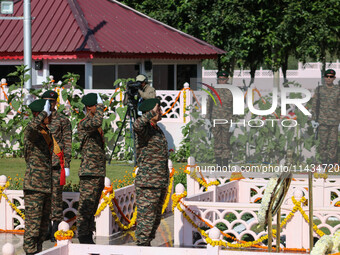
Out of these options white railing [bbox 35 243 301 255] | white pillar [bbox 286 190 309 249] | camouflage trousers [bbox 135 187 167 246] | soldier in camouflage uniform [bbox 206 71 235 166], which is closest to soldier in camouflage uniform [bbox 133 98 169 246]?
camouflage trousers [bbox 135 187 167 246]

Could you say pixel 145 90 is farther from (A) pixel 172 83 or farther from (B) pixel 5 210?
(A) pixel 172 83

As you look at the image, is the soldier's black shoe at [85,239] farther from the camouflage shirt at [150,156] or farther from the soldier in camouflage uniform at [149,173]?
the camouflage shirt at [150,156]

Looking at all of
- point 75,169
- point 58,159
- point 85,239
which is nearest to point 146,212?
point 85,239

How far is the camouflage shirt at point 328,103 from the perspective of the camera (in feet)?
34.4

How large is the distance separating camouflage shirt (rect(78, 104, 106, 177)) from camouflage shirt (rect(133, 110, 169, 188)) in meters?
0.95

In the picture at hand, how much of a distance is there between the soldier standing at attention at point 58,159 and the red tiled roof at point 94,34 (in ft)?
45.0

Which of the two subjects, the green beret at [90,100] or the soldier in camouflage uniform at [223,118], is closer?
the soldier in camouflage uniform at [223,118]

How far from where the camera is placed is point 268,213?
653cm

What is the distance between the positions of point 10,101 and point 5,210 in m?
9.15

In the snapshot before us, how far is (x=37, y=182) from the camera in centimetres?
927

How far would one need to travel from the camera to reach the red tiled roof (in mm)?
25359

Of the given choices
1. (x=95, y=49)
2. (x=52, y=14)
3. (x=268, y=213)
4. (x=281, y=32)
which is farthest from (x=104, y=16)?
(x=268, y=213)

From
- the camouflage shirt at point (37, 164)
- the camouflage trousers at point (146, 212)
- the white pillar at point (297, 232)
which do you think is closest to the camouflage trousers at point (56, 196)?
the camouflage shirt at point (37, 164)

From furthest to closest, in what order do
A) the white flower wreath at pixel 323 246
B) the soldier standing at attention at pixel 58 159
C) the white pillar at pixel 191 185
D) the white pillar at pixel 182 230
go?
1. the white pillar at pixel 191 185
2. the soldier standing at attention at pixel 58 159
3. the white pillar at pixel 182 230
4. the white flower wreath at pixel 323 246
